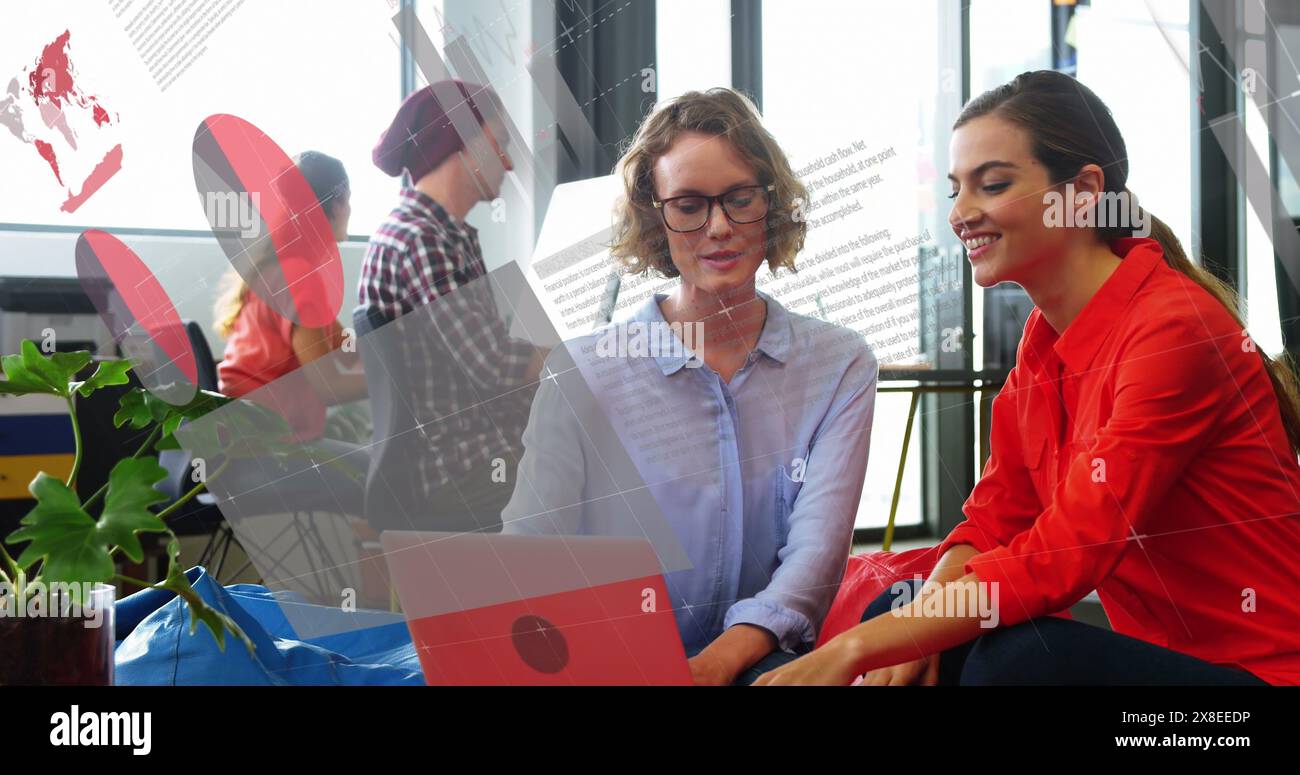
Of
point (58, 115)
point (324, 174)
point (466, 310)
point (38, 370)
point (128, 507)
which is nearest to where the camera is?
point (128, 507)

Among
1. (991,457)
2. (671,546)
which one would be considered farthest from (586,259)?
(991,457)

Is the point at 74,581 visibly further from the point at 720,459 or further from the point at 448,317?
the point at 720,459

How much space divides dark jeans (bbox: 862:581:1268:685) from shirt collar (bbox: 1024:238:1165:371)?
178 millimetres

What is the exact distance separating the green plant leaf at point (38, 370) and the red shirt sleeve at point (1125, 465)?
66 cm

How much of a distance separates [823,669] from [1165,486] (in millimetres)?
253

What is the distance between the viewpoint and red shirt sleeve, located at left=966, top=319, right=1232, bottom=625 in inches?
27.4

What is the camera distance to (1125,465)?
0.69 meters

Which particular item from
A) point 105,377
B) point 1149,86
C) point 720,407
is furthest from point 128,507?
point 1149,86

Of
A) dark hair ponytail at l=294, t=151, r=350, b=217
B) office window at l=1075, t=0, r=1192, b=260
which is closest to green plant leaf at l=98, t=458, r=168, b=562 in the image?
dark hair ponytail at l=294, t=151, r=350, b=217
